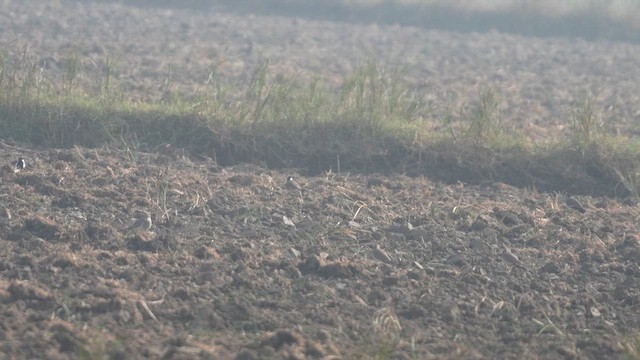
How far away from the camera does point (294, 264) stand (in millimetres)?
4504

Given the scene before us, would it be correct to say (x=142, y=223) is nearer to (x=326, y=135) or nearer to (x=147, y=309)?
(x=147, y=309)

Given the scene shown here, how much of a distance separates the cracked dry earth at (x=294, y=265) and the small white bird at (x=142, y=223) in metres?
0.04

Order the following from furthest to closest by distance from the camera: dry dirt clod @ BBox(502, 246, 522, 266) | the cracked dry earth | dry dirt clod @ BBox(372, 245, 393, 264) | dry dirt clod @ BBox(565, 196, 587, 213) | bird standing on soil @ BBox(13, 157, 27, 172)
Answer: dry dirt clod @ BBox(565, 196, 587, 213) → bird standing on soil @ BBox(13, 157, 27, 172) → dry dirt clod @ BBox(502, 246, 522, 266) → dry dirt clod @ BBox(372, 245, 393, 264) → the cracked dry earth

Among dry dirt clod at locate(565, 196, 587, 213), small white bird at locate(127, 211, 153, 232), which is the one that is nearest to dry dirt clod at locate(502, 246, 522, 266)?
dry dirt clod at locate(565, 196, 587, 213)

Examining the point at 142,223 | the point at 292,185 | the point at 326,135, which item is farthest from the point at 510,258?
the point at 326,135

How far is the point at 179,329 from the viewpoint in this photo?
148 inches

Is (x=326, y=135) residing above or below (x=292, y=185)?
above

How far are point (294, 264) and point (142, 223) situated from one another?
0.79m

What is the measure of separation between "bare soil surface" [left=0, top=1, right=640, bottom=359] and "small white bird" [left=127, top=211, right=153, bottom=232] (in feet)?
0.15

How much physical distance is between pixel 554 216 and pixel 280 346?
7.72 ft

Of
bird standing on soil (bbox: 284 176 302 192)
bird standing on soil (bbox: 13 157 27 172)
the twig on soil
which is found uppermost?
the twig on soil

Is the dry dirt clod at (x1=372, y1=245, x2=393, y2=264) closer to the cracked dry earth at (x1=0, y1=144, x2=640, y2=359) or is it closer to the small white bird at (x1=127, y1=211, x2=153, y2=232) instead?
the cracked dry earth at (x1=0, y1=144, x2=640, y2=359)

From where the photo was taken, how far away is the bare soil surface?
3723mm

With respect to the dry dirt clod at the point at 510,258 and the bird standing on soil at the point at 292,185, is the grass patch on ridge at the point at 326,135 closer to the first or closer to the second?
the bird standing on soil at the point at 292,185
